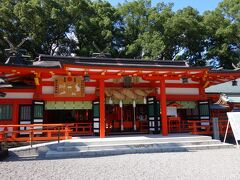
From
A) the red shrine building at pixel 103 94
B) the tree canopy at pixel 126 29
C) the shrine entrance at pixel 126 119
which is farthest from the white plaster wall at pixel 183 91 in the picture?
the tree canopy at pixel 126 29

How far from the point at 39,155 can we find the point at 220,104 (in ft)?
40.5

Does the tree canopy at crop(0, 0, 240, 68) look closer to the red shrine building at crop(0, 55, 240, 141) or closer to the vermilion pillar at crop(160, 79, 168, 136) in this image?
the red shrine building at crop(0, 55, 240, 141)

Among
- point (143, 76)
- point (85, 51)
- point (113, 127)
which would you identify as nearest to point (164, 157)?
point (143, 76)

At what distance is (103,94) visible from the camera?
12.0m

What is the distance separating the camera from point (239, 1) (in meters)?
29.4

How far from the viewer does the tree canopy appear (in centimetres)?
2508

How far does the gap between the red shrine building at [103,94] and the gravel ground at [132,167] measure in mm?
3429

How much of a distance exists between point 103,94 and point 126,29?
63.9 ft

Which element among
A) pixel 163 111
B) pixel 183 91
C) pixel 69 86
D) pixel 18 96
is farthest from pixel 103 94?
pixel 183 91

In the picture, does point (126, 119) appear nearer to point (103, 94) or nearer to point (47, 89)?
point (103, 94)

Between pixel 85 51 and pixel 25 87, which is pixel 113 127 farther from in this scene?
pixel 85 51

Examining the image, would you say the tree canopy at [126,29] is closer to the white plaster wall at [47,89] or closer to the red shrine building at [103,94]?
the red shrine building at [103,94]

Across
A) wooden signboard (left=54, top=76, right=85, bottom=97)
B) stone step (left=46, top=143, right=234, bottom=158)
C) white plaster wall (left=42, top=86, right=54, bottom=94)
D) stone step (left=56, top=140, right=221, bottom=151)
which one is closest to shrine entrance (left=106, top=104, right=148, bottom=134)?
wooden signboard (left=54, top=76, right=85, bottom=97)

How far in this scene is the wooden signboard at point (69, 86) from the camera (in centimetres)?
1252
